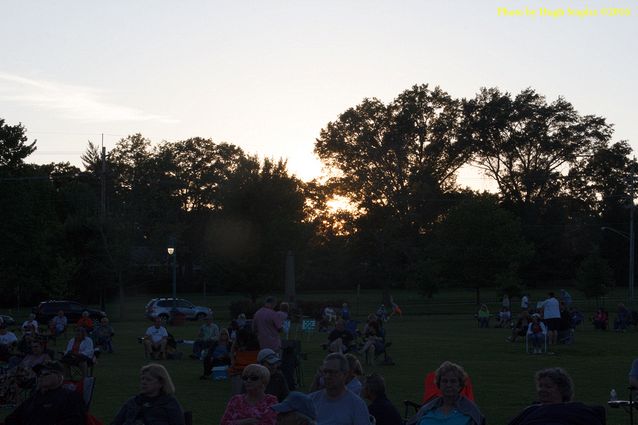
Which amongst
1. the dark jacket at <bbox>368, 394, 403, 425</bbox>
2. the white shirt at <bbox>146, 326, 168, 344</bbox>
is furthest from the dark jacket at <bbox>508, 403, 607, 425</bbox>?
the white shirt at <bbox>146, 326, 168, 344</bbox>

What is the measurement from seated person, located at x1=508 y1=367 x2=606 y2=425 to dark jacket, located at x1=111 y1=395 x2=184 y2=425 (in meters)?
2.86

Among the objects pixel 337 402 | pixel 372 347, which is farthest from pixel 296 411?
pixel 372 347

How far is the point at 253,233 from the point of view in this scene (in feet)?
188

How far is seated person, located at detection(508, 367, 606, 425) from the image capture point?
755 cm

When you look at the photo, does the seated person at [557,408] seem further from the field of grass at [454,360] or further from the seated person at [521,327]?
the seated person at [521,327]

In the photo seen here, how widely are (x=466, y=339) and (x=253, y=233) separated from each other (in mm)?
24811

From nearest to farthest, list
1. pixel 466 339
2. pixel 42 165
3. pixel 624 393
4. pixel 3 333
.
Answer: pixel 624 393 → pixel 3 333 → pixel 466 339 → pixel 42 165

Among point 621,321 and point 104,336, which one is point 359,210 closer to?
point 621,321

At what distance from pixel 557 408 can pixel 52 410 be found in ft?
15.8

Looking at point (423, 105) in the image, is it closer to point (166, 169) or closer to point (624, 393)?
point (166, 169)

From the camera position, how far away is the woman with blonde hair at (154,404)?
8438 millimetres

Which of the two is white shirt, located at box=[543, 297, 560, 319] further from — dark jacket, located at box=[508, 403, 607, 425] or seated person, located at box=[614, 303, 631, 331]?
dark jacket, located at box=[508, 403, 607, 425]

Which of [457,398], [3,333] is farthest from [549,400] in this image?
[3,333]

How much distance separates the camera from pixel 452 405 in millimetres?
7945
